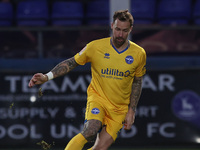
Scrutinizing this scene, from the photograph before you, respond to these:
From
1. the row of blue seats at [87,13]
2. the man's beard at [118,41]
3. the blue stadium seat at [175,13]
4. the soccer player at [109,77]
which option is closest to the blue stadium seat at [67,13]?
the row of blue seats at [87,13]

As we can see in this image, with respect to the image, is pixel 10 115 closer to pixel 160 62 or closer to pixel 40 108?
pixel 40 108

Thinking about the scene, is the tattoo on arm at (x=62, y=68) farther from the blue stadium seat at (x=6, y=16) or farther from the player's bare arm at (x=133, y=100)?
the blue stadium seat at (x=6, y=16)

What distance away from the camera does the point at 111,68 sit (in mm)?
6434

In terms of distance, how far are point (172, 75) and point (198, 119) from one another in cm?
83

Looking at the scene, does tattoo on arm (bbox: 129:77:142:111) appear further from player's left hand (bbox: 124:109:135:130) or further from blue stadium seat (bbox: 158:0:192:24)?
blue stadium seat (bbox: 158:0:192:24)

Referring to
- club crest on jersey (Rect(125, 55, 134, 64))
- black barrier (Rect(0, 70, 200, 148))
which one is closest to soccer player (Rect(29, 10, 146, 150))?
club crest on jersey (Rect(125, 55, 134, 64))

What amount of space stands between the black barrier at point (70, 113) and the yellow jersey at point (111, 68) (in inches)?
113

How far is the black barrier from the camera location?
30.6 feet

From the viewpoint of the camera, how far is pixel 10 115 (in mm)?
9359

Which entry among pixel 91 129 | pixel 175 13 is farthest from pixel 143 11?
pixel 91 129

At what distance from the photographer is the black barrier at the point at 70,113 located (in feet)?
30.6

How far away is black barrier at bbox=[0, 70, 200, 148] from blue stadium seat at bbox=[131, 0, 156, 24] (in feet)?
5.61

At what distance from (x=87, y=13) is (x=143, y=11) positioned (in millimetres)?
1048

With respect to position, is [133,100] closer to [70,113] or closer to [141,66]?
[141,66]
